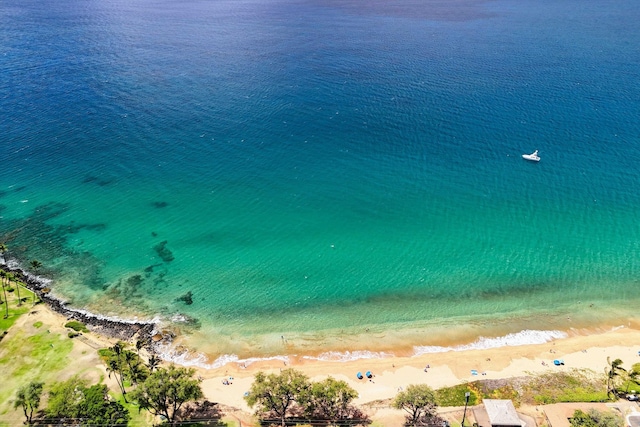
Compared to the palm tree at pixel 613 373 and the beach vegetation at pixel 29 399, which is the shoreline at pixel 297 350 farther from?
the beach vegetation at pixel 29 399

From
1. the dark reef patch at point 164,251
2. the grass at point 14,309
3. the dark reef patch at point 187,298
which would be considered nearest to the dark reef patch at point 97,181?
the dark reef patch at point 164,251

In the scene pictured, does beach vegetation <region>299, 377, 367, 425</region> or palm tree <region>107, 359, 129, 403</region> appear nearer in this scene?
beach vegetation <region>299, 377, 367, 425</region>

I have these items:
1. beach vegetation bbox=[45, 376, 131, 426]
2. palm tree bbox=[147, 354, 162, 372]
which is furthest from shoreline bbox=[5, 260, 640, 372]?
beach vegetation bbox=[45, 376, 131, 426]

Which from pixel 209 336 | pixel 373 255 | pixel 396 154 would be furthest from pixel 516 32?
pixel 209 336

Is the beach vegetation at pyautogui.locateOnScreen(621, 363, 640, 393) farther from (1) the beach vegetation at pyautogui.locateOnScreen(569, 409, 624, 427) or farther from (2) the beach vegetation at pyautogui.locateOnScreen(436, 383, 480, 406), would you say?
(2) the beach vegetation at pyautogui.locateOnScreen(436, 383, 480, 406)

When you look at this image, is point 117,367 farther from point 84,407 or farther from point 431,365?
point 431,365

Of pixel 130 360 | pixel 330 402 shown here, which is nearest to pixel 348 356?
pixel 330 402

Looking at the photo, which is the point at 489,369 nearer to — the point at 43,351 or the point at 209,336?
the point at 209,336
